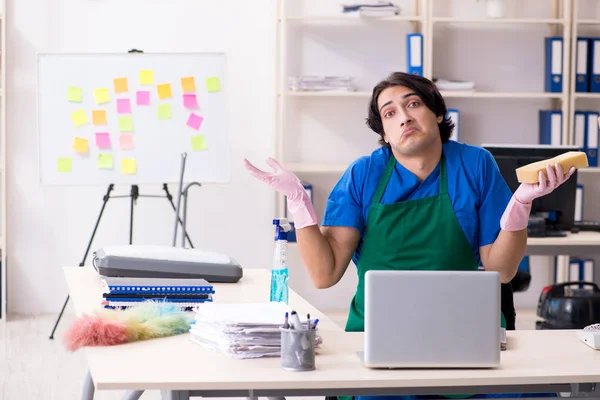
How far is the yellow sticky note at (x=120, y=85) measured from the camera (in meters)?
4.42

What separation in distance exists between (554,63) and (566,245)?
5.23 ft

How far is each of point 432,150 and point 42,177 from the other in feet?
8.63

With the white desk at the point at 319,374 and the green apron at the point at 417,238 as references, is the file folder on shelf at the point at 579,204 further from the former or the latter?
the white desk at the point at 319,374

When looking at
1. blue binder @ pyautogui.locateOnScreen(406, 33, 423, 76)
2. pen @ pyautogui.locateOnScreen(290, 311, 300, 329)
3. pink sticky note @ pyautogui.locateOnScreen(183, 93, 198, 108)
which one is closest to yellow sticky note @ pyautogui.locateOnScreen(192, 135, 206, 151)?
pink sticky note @ pyautogui.locateOnScreen(183, 93, 198, 108)

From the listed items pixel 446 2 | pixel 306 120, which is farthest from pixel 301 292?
pixel 446 2

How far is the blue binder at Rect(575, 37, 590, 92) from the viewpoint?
507cm

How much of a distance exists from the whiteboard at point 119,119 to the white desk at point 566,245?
1566 millimetres

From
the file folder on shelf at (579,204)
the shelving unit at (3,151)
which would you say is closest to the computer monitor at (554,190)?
the file folder on shelf at (579,204)

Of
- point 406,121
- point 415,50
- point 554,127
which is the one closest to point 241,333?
point 406,121

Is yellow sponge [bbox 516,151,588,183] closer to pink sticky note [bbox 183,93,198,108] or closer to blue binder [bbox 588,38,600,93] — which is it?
pink sticky note [bbox 183,93,198,108]

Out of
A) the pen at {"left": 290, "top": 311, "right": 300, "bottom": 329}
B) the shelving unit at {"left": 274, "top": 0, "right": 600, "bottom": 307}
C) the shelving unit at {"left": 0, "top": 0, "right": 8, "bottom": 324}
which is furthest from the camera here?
the shelving unit at {"left": 274, "top": 0, "right": 600, "bottom": 307}

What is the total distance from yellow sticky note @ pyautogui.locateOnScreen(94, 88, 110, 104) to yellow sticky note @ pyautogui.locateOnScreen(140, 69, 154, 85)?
0.60 feet

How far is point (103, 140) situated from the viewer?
173 inches

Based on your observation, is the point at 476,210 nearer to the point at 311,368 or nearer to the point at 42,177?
the point at 311,368
